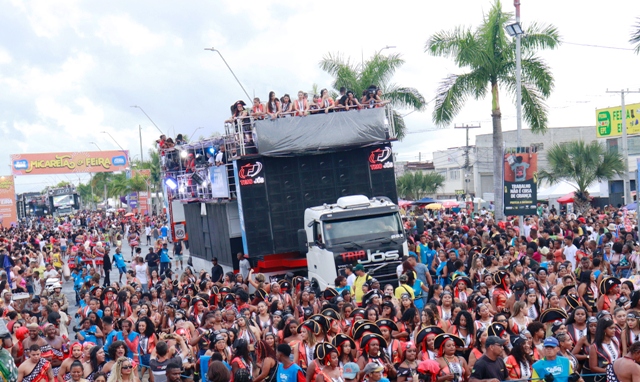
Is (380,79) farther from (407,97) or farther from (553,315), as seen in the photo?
(553,315)

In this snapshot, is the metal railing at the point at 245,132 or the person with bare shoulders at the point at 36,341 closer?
the person with bare shoulders at the point at 36,341

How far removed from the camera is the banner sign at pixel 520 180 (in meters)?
21.7

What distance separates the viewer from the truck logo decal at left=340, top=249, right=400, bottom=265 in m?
17.0

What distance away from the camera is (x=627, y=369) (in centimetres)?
716

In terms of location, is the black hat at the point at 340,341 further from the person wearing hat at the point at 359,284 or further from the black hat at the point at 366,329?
the person wearing hat at the point at 359,284

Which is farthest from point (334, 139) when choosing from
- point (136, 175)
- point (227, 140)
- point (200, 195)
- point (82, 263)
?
point (136, 175)

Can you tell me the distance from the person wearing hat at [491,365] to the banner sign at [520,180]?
13811 millimetres

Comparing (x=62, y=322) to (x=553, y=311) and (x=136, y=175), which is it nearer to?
(x=553, y=311)

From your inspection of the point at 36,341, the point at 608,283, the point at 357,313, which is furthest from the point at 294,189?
the point at 608,283

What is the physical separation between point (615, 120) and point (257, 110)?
3871cm

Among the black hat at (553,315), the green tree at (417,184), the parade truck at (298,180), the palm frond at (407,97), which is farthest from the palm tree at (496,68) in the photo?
the green tree at (417,184)

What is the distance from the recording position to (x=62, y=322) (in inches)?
527

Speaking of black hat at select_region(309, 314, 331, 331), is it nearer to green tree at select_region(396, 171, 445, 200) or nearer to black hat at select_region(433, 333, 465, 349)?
black hat at select_region(433, 333, 465, 349)

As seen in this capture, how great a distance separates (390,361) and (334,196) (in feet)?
34.1
